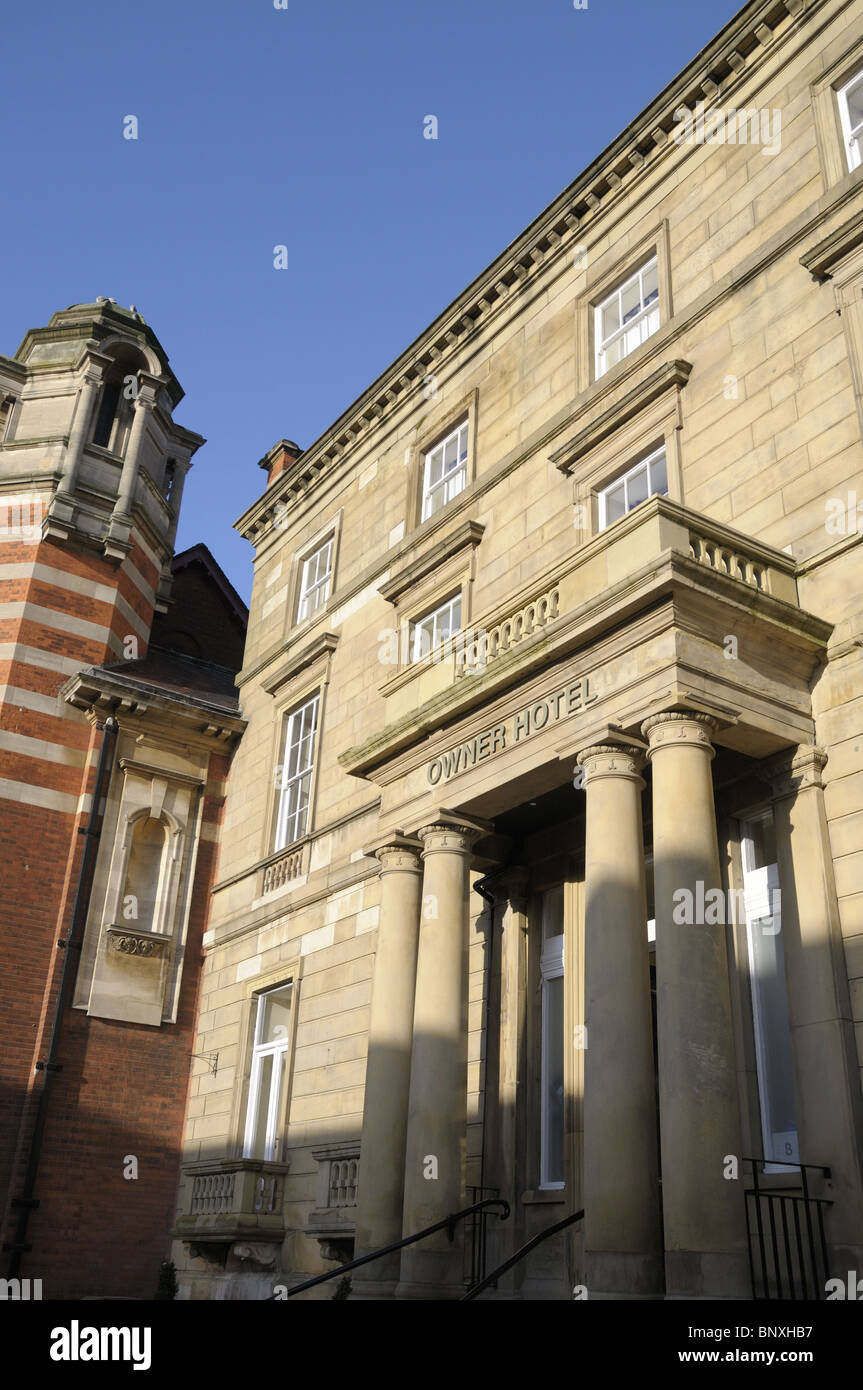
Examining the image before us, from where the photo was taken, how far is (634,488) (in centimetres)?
1417

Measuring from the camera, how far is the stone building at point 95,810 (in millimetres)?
17766

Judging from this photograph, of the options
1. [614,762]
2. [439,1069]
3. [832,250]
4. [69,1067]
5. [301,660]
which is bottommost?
[439,1069]

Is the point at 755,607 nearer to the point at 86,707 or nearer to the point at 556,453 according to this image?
the point at 556,453

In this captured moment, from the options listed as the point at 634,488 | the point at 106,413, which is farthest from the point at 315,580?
the point at 634,488

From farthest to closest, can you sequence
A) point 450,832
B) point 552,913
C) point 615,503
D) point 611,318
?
1. point 611,318
2. point 615,503
3. point 552,913
4. point 450,832

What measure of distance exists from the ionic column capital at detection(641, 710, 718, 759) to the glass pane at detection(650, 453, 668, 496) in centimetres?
457

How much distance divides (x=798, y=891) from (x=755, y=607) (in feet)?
7.81

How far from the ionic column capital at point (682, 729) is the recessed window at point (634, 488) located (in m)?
4.29

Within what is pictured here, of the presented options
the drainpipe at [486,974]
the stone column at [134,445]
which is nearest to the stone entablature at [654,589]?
the drainpipe at [486,974]

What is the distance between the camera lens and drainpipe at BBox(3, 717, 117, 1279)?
17.0m

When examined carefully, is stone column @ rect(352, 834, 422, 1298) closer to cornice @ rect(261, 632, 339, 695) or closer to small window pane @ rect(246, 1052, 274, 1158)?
small window pane @ rect(246, 1052, 274, 1158)

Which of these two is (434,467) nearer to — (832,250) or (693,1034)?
(832,250)

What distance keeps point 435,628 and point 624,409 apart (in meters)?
4.44

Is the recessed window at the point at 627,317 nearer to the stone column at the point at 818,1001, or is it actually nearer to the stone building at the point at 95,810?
the stone column at the point at 818,1001
